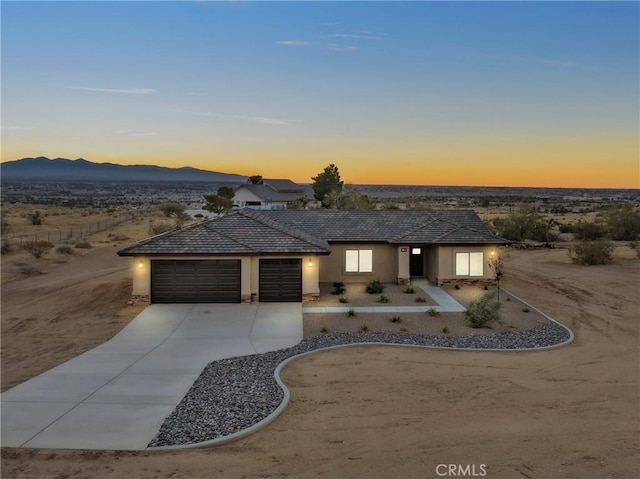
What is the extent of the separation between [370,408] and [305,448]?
2193 millimetres

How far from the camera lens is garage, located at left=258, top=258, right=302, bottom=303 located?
22016mm

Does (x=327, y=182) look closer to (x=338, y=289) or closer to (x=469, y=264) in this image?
(x=469, y=264)

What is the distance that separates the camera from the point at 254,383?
12.1 metres

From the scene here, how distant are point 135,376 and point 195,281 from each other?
29.4 ft

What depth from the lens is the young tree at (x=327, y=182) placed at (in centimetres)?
6297

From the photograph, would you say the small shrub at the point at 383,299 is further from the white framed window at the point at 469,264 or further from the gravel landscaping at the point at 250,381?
the white framed window at the point at 469,264

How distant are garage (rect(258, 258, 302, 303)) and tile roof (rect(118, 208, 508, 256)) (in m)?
0.69

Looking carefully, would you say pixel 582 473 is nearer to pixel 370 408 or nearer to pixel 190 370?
pixel 370 408

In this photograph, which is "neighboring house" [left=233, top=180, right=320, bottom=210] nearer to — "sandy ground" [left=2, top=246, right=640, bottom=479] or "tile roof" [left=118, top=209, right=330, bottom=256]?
"tile roof" [left=118, top=209, right=330, bottom=256]

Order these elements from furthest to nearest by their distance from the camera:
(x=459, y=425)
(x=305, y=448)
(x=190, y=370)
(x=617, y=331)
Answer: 1. (x=617, y=331)
2. (x=190, y=370)
3. (x=459, y=425)
4. (x=305, y=448)

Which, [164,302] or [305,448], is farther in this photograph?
[164,302]

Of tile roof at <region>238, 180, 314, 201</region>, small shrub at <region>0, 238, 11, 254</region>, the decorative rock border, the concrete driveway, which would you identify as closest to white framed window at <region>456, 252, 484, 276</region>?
the decorative rock border

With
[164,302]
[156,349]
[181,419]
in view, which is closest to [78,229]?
[164,302]

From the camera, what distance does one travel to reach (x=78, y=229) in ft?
167
